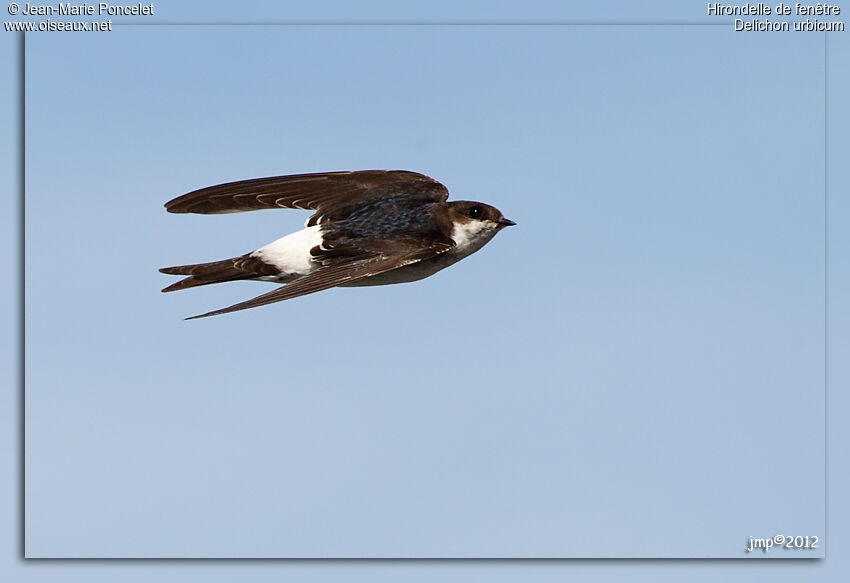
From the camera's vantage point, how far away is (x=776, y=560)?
30.6 ft

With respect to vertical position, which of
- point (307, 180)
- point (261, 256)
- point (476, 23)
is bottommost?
point (261, 256)

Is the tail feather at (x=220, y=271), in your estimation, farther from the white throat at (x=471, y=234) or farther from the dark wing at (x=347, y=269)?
the white throat at (x=471, y=234)

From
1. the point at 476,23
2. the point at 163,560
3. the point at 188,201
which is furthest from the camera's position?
the point at 188,201

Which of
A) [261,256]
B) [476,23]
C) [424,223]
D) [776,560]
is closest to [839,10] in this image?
[476,23]

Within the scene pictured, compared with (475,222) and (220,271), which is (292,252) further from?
(475,222)

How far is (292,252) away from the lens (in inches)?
388

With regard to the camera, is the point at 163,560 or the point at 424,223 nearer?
the point at 163,560

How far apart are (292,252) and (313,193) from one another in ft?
3.17

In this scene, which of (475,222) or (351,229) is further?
(475,222)

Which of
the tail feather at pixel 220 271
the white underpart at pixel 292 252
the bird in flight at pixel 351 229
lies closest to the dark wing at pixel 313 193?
the bird in flight at pixel 351 229

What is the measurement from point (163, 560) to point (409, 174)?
3.76 meters

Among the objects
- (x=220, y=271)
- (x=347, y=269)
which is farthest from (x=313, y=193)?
(x=347, y=269)

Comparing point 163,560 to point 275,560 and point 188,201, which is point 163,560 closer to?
point 275,560

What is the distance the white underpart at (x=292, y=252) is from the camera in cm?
976
